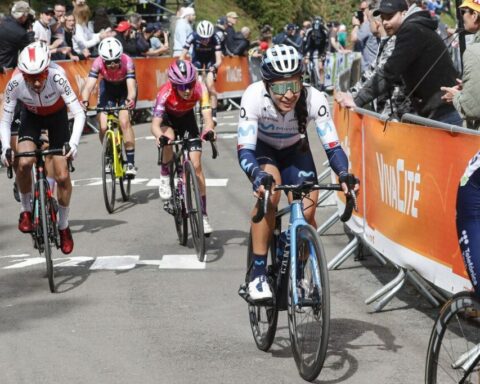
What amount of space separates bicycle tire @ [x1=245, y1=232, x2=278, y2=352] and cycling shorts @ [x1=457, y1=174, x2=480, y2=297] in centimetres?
232

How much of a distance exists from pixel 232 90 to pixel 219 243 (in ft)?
60.6

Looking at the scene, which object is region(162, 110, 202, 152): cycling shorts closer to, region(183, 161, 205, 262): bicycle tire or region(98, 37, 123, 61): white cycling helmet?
region(183, 161, 205, 262): bicycle tire

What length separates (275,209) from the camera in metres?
7.03

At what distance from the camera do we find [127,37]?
24.4m

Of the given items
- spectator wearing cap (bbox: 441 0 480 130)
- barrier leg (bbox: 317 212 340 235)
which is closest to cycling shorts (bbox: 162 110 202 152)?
barrier leg (bbox: 317 212 340 235)

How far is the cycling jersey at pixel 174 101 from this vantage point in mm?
11344

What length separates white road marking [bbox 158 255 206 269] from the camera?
10.2 m

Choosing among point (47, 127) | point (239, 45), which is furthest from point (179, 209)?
point (239, 45)

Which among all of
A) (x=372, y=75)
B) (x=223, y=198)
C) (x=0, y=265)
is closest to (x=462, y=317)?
(x=372, y=75)

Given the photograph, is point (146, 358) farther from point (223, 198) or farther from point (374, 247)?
point (223, 198)

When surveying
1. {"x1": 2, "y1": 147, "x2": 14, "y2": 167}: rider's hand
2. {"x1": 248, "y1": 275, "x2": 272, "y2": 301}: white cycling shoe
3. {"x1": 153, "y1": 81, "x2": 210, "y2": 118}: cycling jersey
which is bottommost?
{"x1": 248, "y1": 275, "x2": 272, "y2": 301}: white cycling shoe

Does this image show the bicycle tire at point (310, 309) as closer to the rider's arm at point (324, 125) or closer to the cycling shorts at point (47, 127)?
the rider's arm at point (324, 125)

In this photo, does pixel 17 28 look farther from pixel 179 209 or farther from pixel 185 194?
pixel 185 194

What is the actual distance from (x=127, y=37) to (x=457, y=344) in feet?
65.9
